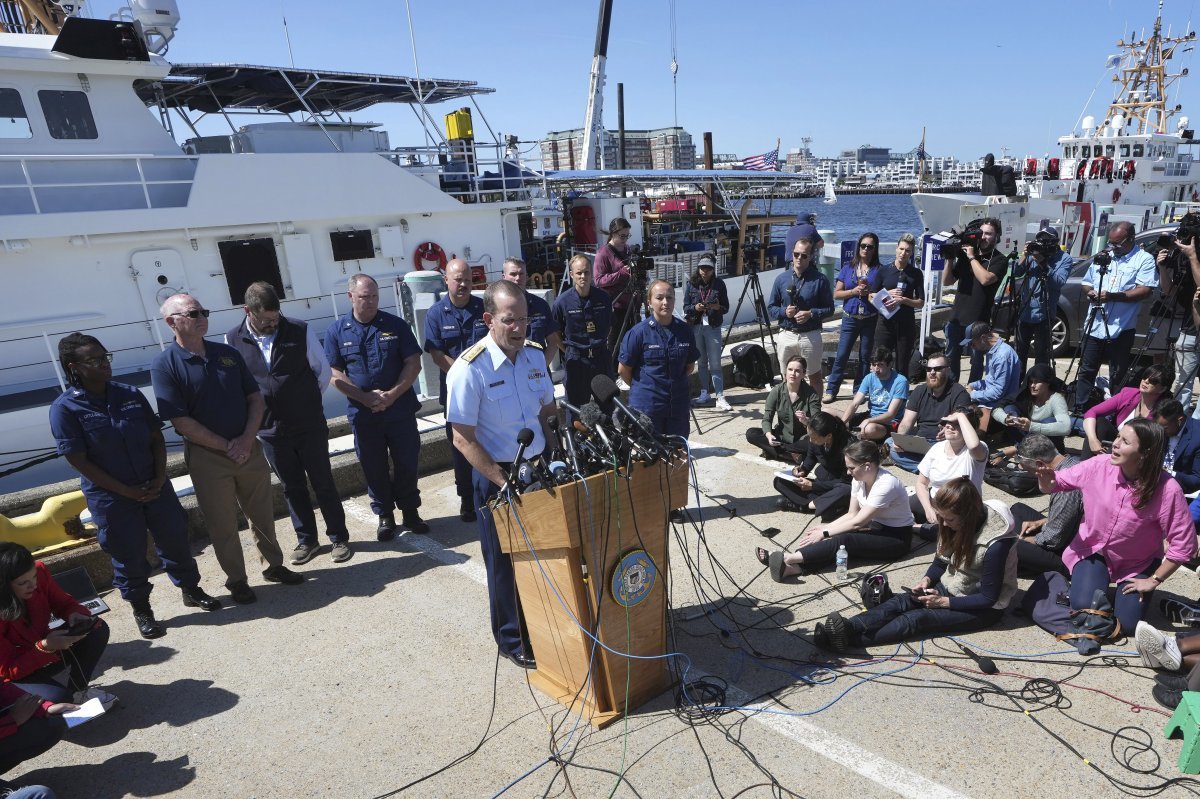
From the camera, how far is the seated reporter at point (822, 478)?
502 cm

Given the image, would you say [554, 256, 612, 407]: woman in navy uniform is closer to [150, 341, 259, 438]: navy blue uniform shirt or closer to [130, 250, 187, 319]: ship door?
[150, 341, 259, 438]: navy blue uniform shirt

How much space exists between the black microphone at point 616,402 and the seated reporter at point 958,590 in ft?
4.98

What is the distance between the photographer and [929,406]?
5.84 meters

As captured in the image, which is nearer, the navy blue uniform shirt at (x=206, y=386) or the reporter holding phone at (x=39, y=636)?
the reporter holding phone at (x=39, y=636)

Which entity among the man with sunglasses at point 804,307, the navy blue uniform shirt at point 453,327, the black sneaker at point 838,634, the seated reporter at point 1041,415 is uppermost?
the navy blue uniform shirt at point 453,327

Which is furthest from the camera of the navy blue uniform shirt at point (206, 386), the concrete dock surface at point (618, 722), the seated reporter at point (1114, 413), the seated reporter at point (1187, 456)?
the seated reporter at point (1114, 413)

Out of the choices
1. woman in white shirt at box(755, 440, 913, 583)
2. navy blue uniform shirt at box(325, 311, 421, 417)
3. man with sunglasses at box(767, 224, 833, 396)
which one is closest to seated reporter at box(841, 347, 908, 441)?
man with sunglasses at box(767, 224, 833, 396)

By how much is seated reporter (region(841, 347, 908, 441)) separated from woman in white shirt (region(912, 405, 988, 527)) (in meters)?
1.29

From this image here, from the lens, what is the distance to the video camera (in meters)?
7.06

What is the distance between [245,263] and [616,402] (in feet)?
25.8

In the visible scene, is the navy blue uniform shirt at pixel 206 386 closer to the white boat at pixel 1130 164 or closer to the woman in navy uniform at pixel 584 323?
the woman in navy uniform at pixel 584 323

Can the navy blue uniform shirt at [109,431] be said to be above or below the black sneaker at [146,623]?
above

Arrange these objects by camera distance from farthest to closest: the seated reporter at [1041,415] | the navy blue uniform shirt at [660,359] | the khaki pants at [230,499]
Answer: the seated reporter at [1041,415]
the navy blue uniform shirt at [660,359]
the khaki pants at [230,499]

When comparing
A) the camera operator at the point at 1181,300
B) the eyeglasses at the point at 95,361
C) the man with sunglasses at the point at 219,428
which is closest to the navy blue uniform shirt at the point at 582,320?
the man with sunglasses at the point at 219,428
